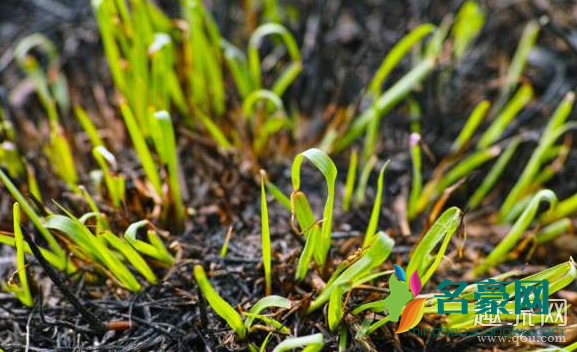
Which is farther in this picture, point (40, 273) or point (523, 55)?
point (523, 55)

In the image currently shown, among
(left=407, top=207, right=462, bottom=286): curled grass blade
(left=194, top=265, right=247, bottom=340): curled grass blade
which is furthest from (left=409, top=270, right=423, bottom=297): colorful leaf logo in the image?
(left=194, top=265, right=247, bottom=340): curled grass blade

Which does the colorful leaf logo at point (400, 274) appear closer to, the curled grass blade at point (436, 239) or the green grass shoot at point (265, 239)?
the curled grass blade at point (436, 239)

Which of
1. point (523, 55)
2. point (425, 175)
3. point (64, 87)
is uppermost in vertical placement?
point (523, 55)

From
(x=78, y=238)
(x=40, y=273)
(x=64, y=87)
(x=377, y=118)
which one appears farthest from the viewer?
(x=64, y=87)

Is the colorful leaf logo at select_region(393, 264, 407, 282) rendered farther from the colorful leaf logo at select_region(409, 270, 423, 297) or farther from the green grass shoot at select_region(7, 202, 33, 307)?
the green grass shoot at select_region(7, 202, 33, 307)

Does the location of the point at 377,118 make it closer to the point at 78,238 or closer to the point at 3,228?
the point at 78,238

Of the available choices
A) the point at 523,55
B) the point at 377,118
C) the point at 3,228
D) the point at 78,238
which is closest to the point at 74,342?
the point at 78,238
